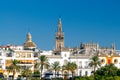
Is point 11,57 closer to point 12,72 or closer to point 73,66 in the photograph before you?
point 12,72

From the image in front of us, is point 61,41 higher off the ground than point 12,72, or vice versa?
point 61,41

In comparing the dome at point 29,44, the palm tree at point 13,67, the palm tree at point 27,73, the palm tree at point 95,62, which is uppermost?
the dome at point 29,44

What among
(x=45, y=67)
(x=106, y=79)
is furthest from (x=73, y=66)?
(x=106, y=79)

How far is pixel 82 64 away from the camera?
126062mm

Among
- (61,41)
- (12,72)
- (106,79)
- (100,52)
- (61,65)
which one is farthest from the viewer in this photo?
(61,41)

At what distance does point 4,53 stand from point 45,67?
10547mm

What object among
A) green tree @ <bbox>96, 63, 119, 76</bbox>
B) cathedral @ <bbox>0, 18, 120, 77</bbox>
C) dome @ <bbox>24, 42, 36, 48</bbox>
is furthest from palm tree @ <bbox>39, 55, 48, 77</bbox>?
dome @ <bbox>24, 42, 36, 48</bbox>

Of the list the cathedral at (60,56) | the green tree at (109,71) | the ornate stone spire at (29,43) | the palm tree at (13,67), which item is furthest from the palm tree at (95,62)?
the palm tree at (13,67)

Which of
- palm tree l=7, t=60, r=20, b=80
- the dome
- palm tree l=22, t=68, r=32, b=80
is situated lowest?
palm tree l=22, t=68, r=32, b=80

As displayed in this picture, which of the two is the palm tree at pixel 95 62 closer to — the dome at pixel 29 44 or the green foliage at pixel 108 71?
the green foliage at pixel 108 71

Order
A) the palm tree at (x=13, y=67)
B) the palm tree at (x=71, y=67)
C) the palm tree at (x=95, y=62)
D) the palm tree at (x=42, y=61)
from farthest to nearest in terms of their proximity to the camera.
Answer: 1. the palm tree at (x=95, y=62)
2. the palm tree at (x=71, y=67)
3. the palm tree at (x=42, y=61)
4. the palm tree at (x=13, y=67)

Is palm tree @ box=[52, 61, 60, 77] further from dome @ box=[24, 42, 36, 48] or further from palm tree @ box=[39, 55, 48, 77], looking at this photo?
dome @ box=[24, 42, 36, 48]

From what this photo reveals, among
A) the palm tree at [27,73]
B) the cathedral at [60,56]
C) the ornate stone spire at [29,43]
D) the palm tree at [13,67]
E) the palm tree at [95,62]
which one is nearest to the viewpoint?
the palm tree at [27,73]

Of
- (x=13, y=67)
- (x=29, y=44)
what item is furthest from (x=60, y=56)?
(x=13, y=67)
